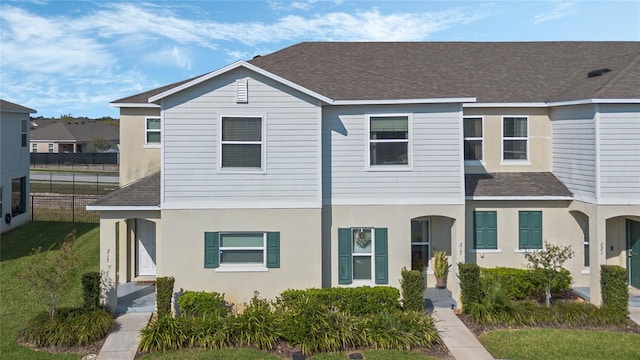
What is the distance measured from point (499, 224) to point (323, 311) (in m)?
7.18

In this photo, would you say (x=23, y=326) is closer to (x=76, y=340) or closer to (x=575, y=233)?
(x=76, y=340)

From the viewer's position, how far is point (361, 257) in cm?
1522

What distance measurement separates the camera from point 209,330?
39.8 ft

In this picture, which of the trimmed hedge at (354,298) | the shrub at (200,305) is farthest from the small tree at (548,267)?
the shrub at (200,305)

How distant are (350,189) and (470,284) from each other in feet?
13.3

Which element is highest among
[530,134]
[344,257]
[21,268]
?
[530,134]

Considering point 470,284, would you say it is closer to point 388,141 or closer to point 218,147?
point 388,141

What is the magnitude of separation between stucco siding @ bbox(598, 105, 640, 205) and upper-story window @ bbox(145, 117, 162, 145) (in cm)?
1352

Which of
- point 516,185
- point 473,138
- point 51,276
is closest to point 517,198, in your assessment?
point 516,185

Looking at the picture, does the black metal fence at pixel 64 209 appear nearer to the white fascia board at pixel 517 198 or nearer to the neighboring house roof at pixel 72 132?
the white fascia board at pixel 517 198

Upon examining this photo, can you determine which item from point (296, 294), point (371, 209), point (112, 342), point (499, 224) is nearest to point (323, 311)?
point (296, 294)

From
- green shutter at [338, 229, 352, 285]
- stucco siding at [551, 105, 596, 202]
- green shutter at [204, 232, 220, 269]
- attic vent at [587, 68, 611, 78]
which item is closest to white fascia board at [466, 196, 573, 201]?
stucco siding at [551, 105, 596, 202]

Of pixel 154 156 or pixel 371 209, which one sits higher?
pixel 154 156

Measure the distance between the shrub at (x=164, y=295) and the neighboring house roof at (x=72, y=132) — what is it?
207ft
